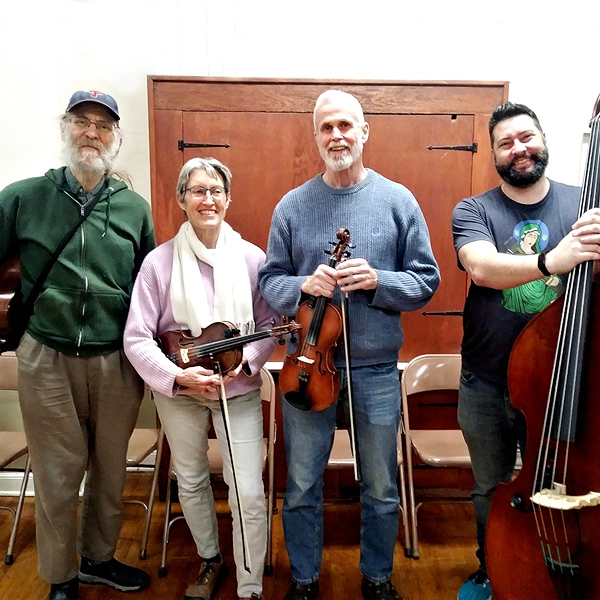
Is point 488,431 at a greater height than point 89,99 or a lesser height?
lesser

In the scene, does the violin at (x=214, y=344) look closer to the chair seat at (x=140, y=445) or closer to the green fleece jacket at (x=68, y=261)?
the green fleece jacket at (x=68, y=261)

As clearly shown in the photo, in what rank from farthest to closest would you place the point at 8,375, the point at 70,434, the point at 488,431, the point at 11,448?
the point at 8,375, the point at 11,448, the point at 70,434, the point at 488,431

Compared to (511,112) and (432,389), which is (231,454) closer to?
(432,389)

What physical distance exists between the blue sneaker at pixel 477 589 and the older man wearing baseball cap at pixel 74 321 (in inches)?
55.2

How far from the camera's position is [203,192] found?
1.79 m

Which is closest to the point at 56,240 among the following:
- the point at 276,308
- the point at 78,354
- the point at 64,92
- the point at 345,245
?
the point at 78,354

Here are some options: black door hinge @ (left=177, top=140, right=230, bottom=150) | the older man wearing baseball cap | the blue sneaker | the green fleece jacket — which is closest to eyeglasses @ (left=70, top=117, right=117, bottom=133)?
the older man wearing baseball cap

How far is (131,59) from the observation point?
274 centimetres

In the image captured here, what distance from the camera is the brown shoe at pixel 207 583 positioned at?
6.24ft

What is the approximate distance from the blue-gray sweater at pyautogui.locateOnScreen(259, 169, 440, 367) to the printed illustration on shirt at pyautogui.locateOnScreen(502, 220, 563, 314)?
0.86ft

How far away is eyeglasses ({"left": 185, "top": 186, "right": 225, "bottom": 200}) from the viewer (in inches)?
70.2

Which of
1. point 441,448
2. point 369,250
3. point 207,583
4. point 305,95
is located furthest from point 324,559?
point 305,95

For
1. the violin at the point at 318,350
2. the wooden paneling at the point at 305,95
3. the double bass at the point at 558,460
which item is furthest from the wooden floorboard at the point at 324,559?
the wooden paneling at the point at 305,95

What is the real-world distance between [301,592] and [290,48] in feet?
8.47
